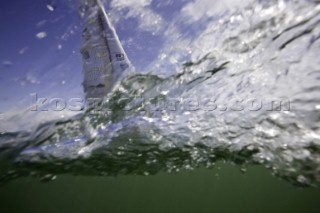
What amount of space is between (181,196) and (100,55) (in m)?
35.8

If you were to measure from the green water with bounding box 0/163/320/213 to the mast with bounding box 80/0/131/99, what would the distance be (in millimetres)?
15526

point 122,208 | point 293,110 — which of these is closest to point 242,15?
point 293,110

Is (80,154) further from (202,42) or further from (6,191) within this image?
(6,191)

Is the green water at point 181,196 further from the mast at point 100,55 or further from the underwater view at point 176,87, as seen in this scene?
the mast at point 100,55

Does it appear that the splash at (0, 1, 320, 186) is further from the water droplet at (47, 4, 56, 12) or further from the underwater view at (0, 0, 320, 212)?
the water droplet at (47, 4, 56, 12)

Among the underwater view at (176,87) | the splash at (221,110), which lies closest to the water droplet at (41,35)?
the underwater view at (176,87)

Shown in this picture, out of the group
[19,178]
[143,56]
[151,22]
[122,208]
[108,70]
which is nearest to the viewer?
[151,22]

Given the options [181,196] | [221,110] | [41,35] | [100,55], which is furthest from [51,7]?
[181,196]

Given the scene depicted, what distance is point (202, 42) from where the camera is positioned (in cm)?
563

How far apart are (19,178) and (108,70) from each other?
Result: 10908mm

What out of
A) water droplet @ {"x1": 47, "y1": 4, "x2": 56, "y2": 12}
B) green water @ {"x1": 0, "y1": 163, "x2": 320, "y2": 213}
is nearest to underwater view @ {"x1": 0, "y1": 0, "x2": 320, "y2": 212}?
water droplet @ {"x1": 47, "y1": 4, "x2": 56, "y2": 12}

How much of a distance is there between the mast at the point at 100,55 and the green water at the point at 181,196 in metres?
15.5

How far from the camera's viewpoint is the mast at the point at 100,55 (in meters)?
5.81

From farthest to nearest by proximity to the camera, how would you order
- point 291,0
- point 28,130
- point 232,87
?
point 28,130, point 232,87, point 291,0
